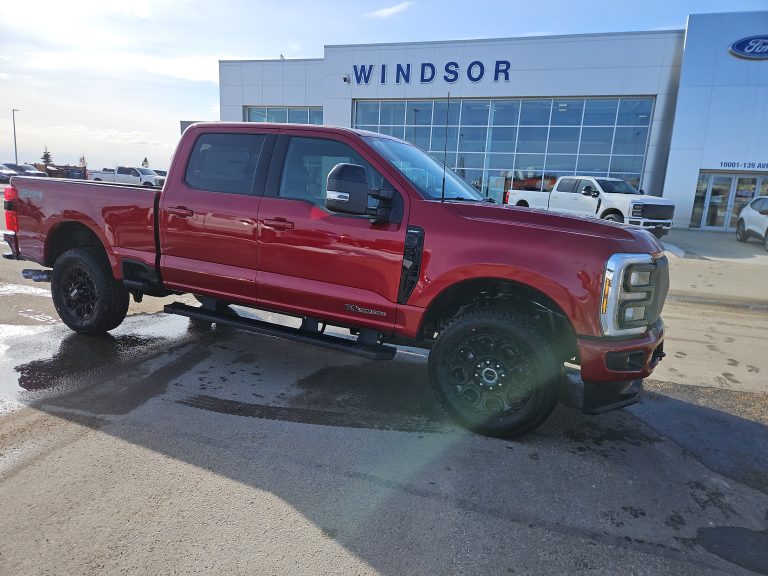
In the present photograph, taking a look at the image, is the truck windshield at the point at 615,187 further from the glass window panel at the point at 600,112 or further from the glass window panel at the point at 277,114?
the glass window panel at the point at 277,114

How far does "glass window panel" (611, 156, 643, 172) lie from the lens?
76.6ft

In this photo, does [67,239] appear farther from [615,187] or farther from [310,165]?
[615,187]

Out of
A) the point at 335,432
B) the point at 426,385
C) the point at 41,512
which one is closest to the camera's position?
the point at 41,512

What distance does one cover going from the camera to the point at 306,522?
2.57 meters

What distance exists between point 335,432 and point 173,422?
1154mm

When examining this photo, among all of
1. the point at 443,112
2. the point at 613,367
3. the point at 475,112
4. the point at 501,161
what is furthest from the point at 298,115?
the point at 613,367

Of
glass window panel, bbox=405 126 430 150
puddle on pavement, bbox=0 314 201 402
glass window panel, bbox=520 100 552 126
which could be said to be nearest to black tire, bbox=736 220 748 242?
glass window panel, bbox=520 100 552 126

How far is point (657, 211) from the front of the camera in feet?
52.3

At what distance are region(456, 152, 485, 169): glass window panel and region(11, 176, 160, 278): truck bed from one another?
22.4 m

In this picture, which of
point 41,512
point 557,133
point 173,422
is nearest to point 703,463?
point 173,422

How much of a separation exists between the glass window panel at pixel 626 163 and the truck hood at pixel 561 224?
22.5 meters

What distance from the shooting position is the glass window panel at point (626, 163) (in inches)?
920

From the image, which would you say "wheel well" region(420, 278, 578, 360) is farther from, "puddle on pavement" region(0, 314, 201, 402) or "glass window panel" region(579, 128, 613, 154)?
"glass window panel" region(579, 128, 613, 154)

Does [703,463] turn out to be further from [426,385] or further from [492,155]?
[492,155]
